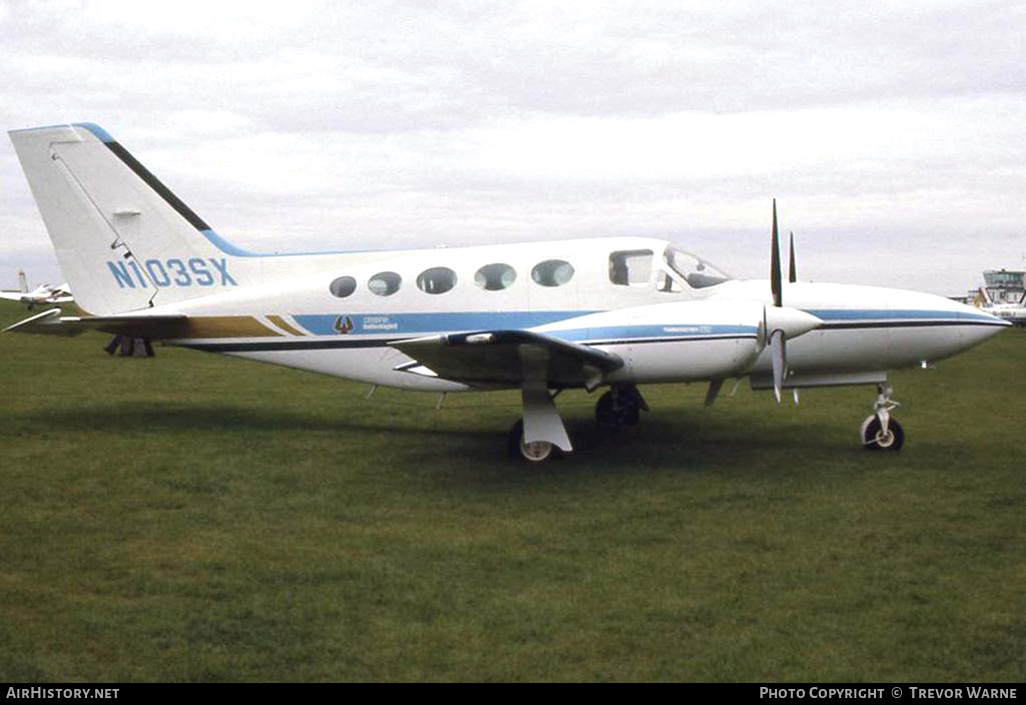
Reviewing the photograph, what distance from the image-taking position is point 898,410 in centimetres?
1603

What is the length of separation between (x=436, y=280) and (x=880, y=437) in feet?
19.0

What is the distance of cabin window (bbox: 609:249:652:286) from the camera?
12.1m

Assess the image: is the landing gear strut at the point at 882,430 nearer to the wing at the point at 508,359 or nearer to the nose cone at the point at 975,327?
the nose cone at the point at 975,327

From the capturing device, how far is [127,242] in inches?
539

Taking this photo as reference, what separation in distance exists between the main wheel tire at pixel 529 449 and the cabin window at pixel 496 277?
1.97m

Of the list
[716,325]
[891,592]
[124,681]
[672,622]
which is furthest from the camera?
[716,325]

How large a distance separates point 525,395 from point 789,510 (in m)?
3.40

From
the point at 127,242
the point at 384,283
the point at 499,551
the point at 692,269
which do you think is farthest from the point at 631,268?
the point at 127,242

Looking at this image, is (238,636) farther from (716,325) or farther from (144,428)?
(144,428)

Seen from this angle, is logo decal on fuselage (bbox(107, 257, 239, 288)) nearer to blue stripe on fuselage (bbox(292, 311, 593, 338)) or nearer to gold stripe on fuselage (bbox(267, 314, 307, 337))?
gold stripe on fuselage (bbox(267, 314, 307, 337))

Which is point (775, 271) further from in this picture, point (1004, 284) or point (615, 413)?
point (1004, 284)

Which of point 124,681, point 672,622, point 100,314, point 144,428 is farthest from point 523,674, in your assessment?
point 100,314

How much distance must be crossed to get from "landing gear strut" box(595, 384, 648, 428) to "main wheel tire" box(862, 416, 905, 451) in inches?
124

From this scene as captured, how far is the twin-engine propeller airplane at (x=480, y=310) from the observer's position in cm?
1088
